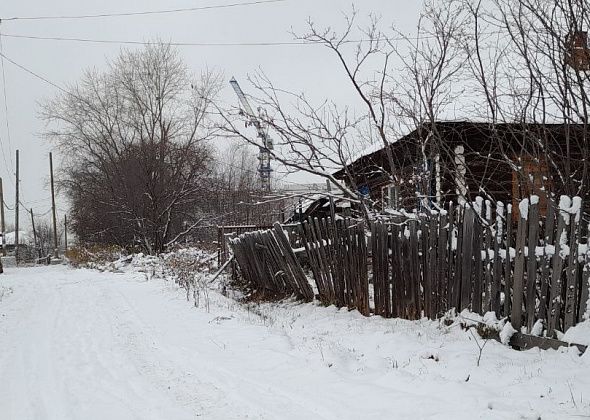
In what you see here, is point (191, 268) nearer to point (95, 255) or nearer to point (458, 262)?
point (458, 262)

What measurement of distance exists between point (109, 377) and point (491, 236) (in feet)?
12.8

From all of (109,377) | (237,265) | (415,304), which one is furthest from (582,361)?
(237,265)

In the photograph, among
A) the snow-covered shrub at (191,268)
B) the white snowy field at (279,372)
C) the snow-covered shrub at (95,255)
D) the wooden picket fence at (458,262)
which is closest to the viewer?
the white snowy field at (279,372)

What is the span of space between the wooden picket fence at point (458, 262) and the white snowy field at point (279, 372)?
30 centimetres

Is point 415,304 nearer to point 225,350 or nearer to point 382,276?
point 382,276

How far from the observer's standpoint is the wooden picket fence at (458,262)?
176 inches

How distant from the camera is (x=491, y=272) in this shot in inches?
→ 204

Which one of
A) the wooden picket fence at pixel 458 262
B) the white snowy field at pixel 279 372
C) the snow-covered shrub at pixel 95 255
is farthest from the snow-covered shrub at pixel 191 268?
the snow-covered shrub at pixel 95 255

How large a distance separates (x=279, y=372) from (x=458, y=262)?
2.27 meters

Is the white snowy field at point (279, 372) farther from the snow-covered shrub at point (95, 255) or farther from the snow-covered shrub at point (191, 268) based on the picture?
the snow-covered shrub at point (95, 255)

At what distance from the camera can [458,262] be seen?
557 cm

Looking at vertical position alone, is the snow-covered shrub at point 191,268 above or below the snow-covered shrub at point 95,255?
above

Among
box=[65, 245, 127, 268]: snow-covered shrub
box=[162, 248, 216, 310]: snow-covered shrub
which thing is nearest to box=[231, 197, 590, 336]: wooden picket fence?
box=[162, 248, 216, 310]: snow-covered shrub

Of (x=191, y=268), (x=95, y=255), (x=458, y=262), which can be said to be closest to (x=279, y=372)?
(x=458, y=262)
